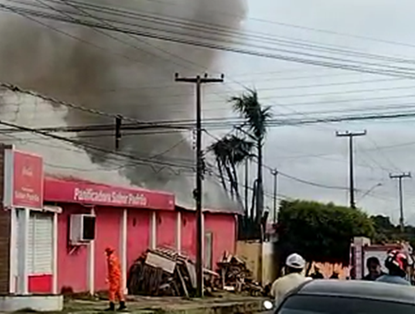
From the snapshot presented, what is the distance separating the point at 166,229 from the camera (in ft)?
124

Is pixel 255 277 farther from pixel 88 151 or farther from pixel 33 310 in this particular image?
pixel 33 310

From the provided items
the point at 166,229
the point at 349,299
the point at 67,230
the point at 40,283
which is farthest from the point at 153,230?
the point at 349,299

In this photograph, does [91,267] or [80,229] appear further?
[91,267]

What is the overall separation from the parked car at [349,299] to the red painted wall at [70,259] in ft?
73.4

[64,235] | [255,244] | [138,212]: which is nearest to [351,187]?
[255,244]

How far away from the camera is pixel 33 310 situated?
22844 millimetres

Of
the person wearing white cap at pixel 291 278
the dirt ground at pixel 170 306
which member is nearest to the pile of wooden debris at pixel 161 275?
the dirt ground at pixel 170 306

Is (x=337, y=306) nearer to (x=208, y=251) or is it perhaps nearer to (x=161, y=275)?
(x=161, y=275)

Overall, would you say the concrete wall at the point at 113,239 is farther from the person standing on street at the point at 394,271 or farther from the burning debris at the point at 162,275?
the person standing on street at the point at 394,271

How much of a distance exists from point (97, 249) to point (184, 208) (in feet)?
27.0

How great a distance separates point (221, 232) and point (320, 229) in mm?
7828

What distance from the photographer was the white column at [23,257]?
25.3 meters

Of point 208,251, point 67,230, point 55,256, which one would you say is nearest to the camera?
point 55,256

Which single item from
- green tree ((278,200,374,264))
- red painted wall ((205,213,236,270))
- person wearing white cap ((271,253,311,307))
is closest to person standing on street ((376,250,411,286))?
person wearing white cap ((271,253,311,307))
